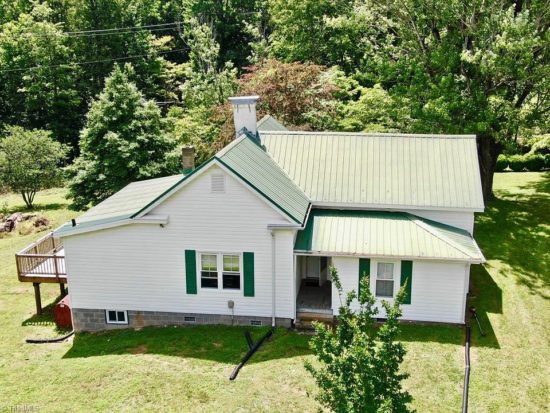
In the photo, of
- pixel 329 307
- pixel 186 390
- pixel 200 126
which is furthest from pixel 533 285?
pixel 200 126

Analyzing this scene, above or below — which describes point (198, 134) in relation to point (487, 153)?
above

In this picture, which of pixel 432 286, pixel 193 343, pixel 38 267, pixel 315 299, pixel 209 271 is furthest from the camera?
pixel 38 267

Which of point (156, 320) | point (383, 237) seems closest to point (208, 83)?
point (156, 320)

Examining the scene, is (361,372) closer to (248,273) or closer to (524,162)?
(248,273)

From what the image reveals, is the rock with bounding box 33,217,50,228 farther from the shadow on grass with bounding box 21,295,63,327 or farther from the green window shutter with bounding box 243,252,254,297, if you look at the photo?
the green window shutter with bounding box 243,252,254,297

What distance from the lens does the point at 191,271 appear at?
17.7 meters

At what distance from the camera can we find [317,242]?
693 inches

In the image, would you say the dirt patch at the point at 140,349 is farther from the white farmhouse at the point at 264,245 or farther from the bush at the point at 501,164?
the bush at the point at 501,164

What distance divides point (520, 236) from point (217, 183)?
1619cm

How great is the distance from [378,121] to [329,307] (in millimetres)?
16258

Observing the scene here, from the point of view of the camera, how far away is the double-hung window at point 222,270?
695 inches

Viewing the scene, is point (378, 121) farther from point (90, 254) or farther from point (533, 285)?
point (90, 254)

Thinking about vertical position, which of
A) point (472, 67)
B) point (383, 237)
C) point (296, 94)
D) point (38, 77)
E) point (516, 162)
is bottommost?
point (516, 162)

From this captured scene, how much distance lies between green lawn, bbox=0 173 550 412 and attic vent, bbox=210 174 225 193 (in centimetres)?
472
